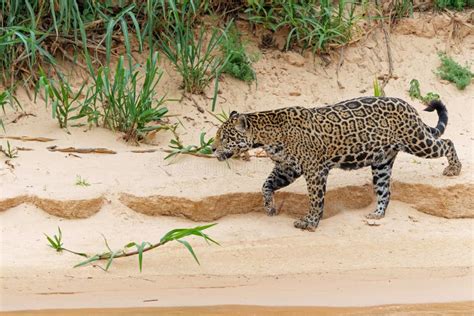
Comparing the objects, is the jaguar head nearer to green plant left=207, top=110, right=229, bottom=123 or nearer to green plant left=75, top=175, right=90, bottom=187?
green plant left=207, top=110, right=229, bottom=123

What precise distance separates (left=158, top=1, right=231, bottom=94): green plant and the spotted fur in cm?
177

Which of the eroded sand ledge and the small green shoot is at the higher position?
the eroded sand ledge

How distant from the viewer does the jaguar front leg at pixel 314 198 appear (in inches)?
352

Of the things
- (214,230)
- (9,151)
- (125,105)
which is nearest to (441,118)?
(214,230)

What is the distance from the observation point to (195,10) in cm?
1085

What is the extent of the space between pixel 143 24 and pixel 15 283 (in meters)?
4.24

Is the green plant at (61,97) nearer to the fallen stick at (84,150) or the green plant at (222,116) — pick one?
the fallen stick at (84,150)

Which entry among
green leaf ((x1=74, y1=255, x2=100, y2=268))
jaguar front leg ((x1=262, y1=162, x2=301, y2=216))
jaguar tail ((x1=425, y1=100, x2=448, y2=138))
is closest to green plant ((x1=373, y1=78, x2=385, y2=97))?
jaguar tail ((x1=425, y1=100, x2=448, y2=138))

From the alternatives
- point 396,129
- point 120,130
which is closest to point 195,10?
point 120,130

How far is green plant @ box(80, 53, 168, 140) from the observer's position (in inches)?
392

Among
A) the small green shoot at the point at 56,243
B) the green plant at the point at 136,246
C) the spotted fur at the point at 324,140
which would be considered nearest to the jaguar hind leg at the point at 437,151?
the spotted fur at the point at 324,140

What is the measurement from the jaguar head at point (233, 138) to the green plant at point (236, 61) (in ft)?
6.77

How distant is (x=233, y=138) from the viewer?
925 cm

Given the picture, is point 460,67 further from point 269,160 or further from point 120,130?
point 120,130
